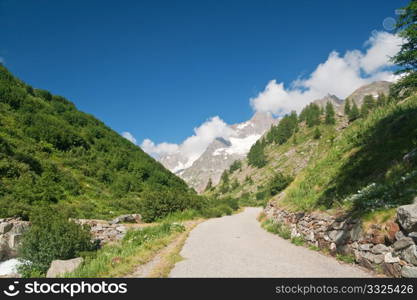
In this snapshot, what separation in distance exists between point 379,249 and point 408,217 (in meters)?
1.32

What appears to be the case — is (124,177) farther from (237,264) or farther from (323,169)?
(237,264)

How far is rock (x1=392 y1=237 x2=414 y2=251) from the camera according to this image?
20.0 ft

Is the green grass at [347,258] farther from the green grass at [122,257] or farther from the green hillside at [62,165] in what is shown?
the green hillside at [62,165]

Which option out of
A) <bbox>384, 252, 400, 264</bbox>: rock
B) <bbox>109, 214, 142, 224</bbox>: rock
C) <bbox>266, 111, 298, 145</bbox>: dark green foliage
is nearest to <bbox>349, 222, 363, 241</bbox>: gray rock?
<bbox>384, 252, 400, 264</bbox>: rock

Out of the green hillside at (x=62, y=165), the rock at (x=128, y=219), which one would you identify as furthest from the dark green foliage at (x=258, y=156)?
the rock at (x=128, y=219)

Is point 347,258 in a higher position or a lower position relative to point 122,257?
higher

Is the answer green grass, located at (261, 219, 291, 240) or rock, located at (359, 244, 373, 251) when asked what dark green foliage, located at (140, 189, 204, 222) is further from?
rock, located at (359, 244, 373, 251)

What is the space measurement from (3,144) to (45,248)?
1595cm

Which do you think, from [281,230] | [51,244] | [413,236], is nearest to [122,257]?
[51,244]

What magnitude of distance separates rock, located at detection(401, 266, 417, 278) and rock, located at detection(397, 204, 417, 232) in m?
0.96

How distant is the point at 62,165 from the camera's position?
24.9 m

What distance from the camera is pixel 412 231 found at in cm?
619

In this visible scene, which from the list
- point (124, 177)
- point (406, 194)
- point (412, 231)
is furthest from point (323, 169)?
point (124, 177)

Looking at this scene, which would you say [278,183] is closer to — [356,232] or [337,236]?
[337,236]
